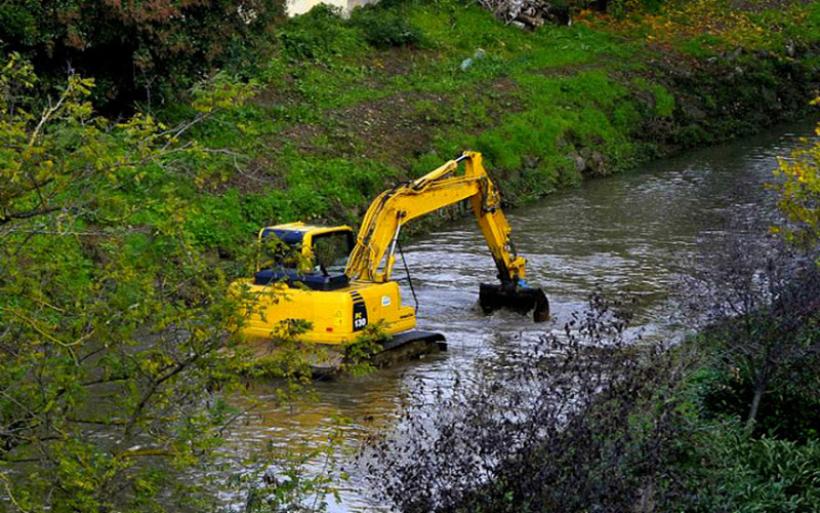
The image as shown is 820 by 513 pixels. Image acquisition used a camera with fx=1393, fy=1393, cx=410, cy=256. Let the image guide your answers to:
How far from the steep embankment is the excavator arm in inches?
169

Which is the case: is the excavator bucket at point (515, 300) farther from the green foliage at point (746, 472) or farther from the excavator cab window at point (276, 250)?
the excavator cab window at point (276, 250)

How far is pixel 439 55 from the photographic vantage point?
3850cm

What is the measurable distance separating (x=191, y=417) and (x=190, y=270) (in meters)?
0.96

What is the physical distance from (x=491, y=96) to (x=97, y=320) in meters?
28.7

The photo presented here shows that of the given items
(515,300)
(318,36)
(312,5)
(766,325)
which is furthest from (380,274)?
(312,5)

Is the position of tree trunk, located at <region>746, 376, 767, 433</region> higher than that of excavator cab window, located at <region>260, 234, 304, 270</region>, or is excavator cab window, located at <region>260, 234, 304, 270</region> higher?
excavator cab window, located at <region>260, 234, 304, 270</region>

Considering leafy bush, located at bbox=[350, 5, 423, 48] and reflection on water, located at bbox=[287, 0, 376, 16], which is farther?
leafy bush, located at bbox=[350, 5, 423, 48]

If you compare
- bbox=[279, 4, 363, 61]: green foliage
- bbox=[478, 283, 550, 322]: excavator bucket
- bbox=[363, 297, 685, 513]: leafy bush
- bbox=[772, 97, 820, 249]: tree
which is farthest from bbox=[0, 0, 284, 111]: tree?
bbox=[363, 297, 685, 513]: leafy bush

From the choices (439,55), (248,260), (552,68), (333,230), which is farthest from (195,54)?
(248,260)

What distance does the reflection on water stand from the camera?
123 ft

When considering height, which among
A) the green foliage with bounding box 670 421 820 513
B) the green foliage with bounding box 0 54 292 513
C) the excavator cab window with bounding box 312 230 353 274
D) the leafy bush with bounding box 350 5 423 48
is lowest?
the green foliage with bounding box 670 421 820 513

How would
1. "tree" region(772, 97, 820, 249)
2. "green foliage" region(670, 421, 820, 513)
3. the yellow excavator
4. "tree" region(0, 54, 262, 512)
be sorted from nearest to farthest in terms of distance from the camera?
"tree" region(0, 54, 262, 512) < "green foliage" region(670, 421, 820, 513) < "tree" region(772, 97, 820, 249) < the yellow excavator

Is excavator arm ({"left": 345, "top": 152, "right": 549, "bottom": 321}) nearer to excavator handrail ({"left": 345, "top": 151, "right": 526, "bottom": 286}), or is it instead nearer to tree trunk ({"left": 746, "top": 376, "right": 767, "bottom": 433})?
excavator handrail ({"left": 345, "top": 151, "right": 526, "bottom": 286})

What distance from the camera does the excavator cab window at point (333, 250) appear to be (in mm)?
18734
